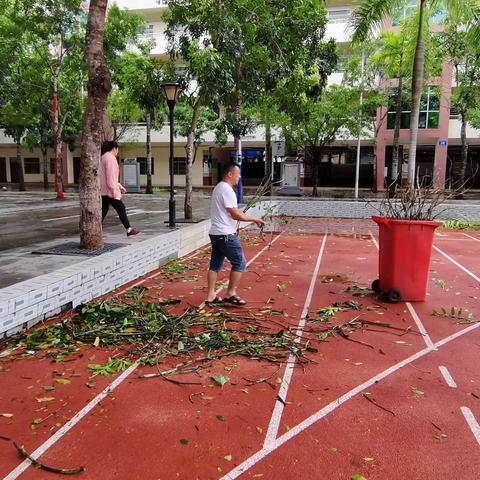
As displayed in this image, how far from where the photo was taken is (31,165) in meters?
42.3

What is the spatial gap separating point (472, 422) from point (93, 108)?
6.33 metres

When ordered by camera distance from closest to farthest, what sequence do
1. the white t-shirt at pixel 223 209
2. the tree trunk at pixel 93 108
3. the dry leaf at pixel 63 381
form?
1. the dry leaf at pixel 63 381
2. the white t-shirt at pixel 223 209
3. the tree trunk at pixel 93 108

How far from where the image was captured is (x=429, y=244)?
20.6 feet

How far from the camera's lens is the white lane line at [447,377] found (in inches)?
159

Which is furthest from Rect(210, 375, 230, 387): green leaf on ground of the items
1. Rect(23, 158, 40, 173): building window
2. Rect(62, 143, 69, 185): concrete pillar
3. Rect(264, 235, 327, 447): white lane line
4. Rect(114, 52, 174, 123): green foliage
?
Rect(23, 158, 40, 173): building window

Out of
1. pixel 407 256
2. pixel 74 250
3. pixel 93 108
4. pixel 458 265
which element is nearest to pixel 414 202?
pixel 407 256

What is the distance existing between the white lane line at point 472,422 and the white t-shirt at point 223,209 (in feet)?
10.3

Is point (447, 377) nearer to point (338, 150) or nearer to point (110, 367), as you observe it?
point (110, 367)

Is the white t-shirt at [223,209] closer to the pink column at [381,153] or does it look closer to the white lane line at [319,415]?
the white lane line at [319,415]

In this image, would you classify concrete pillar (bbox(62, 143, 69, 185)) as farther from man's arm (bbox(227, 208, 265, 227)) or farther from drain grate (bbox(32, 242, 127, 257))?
man's arm (bbox(227, 208, 265, 227))

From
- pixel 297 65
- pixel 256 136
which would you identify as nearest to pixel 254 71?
pixel 297 65

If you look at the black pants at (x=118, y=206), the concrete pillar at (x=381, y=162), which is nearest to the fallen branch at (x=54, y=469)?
the black pants at (x=118, y=206)

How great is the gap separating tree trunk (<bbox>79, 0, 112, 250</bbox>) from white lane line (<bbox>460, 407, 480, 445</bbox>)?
5.72 m

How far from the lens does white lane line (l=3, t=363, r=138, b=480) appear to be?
9.30 feet
